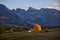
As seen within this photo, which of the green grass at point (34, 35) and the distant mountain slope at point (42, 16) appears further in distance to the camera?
the distant mountain slope at point (42, 16)

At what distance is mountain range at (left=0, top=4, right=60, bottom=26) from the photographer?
3.83 m

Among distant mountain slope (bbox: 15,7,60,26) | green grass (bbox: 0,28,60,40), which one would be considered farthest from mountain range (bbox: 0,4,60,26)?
green grass (bbox: 0,28,60,40)

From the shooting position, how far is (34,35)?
3.82 m

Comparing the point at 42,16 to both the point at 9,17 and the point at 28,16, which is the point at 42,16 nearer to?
the point at 28,16

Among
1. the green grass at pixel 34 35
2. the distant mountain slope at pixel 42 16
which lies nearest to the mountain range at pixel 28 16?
the distant mountain slope at pixel 42 16

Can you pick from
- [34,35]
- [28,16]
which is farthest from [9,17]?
[34,35]

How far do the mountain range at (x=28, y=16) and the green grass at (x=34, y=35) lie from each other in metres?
0.25

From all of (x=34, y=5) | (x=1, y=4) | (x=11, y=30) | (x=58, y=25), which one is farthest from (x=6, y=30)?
(x=58, y=25)

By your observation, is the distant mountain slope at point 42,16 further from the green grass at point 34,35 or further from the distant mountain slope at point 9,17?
the green grass at point 34,35

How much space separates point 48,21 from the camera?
400 cm

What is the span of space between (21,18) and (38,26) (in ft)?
1.71

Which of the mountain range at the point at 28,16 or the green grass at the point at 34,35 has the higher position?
the mountain range at the point at 28,16

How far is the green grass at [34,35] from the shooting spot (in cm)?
372

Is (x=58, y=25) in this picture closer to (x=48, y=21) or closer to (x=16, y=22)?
(x=48, y=21)
